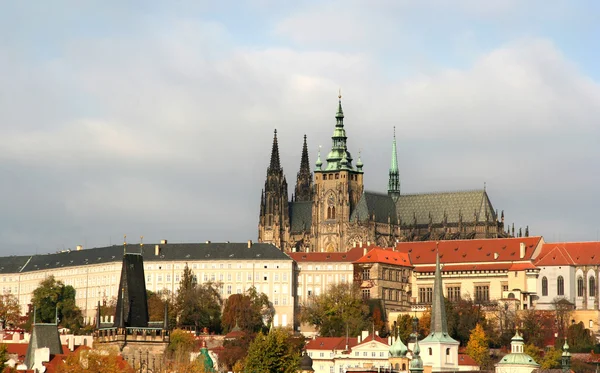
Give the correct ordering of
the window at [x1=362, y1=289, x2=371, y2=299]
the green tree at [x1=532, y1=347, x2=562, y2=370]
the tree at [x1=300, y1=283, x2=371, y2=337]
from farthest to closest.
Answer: the window at [x1=362, y1=289, x2=371, y2=299]
the tree at [x1=300, y1=283, x2=371, y2=337]
the green tree at [x1=532, y1=347, x2=562, y2=370]

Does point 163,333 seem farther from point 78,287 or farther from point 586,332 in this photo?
point 78,287

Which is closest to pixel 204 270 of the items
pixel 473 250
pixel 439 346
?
pixel 473 250

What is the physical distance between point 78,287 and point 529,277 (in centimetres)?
5410

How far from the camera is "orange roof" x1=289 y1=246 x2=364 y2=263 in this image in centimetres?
18088

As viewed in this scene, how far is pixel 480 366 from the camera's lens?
136625 mm

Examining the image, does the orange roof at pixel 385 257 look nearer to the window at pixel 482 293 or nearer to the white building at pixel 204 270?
the white building at pixel 204 270

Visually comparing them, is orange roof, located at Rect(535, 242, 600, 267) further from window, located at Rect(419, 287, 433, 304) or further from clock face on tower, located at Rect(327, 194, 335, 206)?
clock face on tower, located at Rect(327, 194, 335, 206)

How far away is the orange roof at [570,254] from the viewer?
169 metres

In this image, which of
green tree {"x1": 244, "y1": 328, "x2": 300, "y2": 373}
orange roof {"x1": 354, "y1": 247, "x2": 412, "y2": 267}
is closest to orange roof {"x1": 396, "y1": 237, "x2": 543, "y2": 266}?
orange roof {"x1": 354, "y1": 247, "x2": 412, "y2": 267}

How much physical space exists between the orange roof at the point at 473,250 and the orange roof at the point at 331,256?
5.74 meters

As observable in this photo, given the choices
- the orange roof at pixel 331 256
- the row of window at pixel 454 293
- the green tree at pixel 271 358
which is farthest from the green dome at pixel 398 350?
the orange roof at pixel 331 256

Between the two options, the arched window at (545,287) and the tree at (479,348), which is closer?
the tree at (479,348)

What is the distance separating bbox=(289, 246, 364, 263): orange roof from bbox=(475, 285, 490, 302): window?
14.4 meters

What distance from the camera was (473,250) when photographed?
586ft
